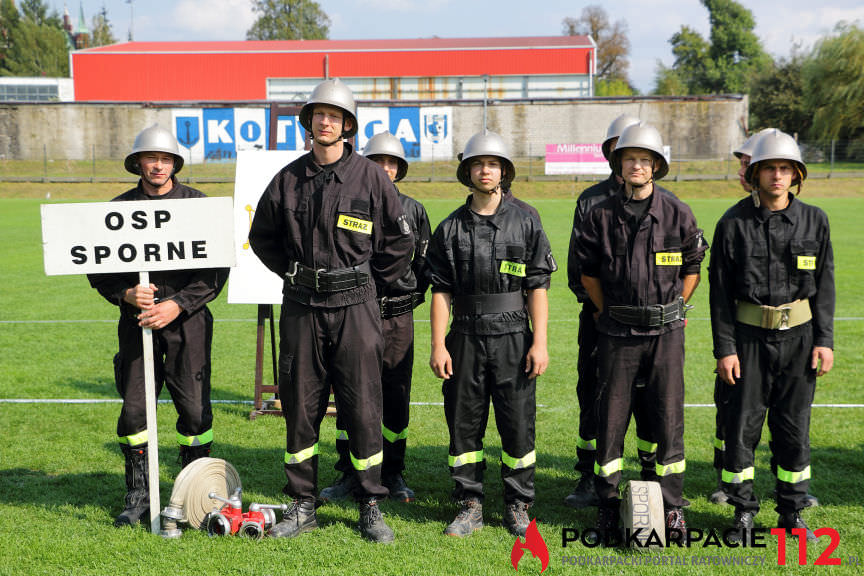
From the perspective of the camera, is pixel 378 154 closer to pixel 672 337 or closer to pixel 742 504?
pixel 672 337

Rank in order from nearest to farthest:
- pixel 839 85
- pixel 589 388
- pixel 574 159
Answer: pixel 589 388
pixel 574 159
pixel 839 85

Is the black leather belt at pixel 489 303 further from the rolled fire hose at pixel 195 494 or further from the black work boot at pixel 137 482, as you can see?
the black work boot at pixel 137 482

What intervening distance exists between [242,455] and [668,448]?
3.45m

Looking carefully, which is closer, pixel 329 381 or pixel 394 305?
pixel 329 381

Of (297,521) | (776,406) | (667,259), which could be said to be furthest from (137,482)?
(776,406)

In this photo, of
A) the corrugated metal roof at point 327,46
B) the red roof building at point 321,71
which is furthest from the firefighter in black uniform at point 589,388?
the corrugated metal roof at point 327,46

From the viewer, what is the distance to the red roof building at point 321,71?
6144cm

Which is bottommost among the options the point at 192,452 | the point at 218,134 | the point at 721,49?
the point at 192,452

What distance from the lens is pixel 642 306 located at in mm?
4777

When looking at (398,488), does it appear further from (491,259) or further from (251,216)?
(251,216)

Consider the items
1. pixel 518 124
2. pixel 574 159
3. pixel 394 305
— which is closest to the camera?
pixel 394 305

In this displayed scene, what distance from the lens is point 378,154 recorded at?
6.29m

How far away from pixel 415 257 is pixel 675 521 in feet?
8.51

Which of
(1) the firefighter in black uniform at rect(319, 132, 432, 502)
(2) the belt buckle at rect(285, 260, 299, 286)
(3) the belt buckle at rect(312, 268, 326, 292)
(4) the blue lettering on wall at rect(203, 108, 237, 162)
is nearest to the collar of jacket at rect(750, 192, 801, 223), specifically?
(1) the firefighter in black uniform at rect(319, 132, 432, 502)
